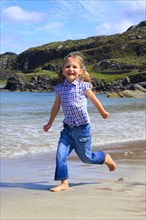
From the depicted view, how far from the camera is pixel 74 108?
525cm

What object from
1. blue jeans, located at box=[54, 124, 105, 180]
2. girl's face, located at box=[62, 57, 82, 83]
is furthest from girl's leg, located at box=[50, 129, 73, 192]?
girl's face, located at box=[62, 57, 82, 83]

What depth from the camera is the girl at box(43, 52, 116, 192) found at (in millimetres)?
5082

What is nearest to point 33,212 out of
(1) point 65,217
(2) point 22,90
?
(1) point 65,217

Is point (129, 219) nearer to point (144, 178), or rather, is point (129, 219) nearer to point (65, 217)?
point (65, 217)

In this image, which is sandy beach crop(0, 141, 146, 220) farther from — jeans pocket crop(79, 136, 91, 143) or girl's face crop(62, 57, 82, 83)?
girl's face crop(62, 57, 82, 83)

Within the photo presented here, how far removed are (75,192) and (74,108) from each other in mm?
1162

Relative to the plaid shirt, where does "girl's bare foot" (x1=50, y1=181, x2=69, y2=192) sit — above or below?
below

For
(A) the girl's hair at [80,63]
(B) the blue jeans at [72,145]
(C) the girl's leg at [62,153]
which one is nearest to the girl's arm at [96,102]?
(A) the girl's hair at [80,63]

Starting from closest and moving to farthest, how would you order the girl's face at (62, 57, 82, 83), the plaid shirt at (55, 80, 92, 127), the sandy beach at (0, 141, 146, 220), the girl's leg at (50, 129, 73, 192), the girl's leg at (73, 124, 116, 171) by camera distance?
the sandy beach at (0, 141, 146, 220)
the girl's face at (62, 57, 82, 83)
the plaid shirt at (55, 80, 92, 127)
the girl's leg at (73, 124, 116, 171)
the girl's leg at (50, 129, 73, 192)

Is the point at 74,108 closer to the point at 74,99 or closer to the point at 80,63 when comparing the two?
the point at 74,99

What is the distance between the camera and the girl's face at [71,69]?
5035 mm

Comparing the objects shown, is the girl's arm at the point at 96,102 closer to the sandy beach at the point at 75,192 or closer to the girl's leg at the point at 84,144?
the girl's leg at the point at 84,144

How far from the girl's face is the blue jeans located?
655mm

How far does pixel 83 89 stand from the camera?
5156 mm
